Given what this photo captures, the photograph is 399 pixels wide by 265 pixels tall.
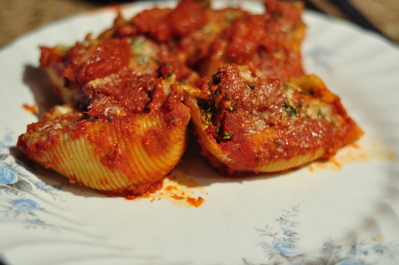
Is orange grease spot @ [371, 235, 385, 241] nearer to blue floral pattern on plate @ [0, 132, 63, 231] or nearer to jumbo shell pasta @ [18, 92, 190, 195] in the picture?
jumbo shell pasta @ [18, 92, 190, 195]

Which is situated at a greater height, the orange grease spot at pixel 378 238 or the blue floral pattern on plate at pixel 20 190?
the blue floral pattern on plate at pixel 20 190

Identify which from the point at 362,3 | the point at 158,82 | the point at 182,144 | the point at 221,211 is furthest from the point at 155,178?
the point at 362,3

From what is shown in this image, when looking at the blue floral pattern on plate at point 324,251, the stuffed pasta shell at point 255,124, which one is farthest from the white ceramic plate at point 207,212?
the stuffed pasta shell at point 255,124

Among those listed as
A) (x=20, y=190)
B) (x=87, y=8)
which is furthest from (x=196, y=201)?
(x=87, y=8)

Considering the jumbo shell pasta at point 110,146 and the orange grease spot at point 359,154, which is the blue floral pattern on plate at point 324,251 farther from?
the jumbo shell pasta at point 110,146

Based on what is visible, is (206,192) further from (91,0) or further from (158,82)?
(91,0)

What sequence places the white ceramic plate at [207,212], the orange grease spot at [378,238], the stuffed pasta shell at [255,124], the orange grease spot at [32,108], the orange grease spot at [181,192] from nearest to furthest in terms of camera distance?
the white ceramic plate at [207,212], the orange grease spot at [378,238], the stuffed pasta shell at [255,124], the orange grease spot at [181,192], the orange grease spot at [32,108]

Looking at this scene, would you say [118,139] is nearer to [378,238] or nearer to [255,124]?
[255,124]
